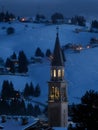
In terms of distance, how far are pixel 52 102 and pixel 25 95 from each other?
50628mm

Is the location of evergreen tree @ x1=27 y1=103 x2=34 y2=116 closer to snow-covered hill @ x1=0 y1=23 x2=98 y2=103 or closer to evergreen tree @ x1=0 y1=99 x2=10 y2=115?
evergreen tree @ x1=0 y1=99 x2=10 y2=115

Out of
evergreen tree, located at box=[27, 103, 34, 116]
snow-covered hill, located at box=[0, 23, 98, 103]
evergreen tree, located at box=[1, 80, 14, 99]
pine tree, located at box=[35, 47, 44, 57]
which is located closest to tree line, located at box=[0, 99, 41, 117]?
evergreen tree, located at box=[27, 103, 34, 116]

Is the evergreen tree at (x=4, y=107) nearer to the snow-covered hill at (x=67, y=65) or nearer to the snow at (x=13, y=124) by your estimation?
the snow-covered hill at (x=67, y=65)

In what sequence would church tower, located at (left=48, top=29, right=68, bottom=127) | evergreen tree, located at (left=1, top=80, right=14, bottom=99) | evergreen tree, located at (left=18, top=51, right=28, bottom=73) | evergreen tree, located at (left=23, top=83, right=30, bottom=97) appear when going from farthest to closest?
evergreen tree, located at (left=18, top=51, right=28, bottom=73), evergreen tree, located at (left=23, top=83, right=30, bottom=97), evergreen tree, located at (left=1, top=80, right=14, bottom=99), church tower, located at (left=48, top=29, right=68, bottom=127)

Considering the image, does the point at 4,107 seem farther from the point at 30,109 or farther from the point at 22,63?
the point at 22,63

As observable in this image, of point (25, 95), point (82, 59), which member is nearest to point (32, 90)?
point (25, 95)

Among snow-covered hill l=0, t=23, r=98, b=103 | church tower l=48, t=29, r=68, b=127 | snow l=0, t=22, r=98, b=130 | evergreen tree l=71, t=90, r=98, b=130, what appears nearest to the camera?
evergreen tree l=71, t=90, r=98, b=130

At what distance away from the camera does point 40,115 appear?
113m

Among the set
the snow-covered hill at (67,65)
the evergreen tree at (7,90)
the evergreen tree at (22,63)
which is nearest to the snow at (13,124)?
the evergreen tree at (7,90)

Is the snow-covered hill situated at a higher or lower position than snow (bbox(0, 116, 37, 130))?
higher

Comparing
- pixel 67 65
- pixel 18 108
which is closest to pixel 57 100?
pixel 18 108

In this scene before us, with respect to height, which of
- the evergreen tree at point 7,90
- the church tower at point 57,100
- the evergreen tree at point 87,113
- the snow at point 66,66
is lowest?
the evergreen tree at point 87,113

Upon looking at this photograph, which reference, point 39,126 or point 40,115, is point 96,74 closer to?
point 40,115

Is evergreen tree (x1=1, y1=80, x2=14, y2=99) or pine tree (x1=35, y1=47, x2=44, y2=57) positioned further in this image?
pine tree (x1=35, y1=47, x2=44, y2=57)
